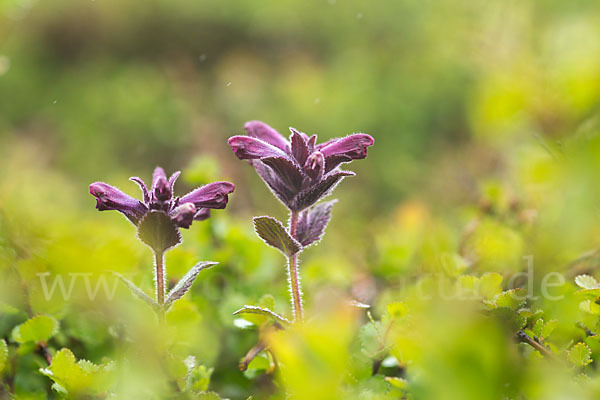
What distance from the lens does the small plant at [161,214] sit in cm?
46

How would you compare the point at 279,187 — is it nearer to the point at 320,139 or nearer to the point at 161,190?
the point at 161,190

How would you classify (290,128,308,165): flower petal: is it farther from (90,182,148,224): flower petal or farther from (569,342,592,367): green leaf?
(569,342,592,367): green leaf

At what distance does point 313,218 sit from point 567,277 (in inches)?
12.9

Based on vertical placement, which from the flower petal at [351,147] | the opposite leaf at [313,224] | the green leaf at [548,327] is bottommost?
the green leaf at [548,327]

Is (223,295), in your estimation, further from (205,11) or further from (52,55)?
(52,55)

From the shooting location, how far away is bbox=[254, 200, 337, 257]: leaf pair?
0.48 meters

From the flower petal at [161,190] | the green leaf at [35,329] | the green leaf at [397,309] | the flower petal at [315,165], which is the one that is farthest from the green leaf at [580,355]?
the green leaf at [35,329]

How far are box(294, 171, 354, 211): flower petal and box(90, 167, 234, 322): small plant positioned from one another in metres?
0.06

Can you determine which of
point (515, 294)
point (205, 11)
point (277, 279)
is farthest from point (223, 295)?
point (205, 11)

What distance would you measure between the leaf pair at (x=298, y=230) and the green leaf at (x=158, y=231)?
0.24 feet

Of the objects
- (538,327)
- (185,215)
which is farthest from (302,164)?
(538,327)

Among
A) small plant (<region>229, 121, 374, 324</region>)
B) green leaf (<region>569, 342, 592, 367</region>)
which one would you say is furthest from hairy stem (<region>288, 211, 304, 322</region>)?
green leaf (<region>569, 342, 592, 367</region>)

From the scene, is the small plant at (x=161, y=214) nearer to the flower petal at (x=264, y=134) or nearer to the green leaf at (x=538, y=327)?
the flower petal at (x=264, y=134)

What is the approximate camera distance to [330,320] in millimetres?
245
